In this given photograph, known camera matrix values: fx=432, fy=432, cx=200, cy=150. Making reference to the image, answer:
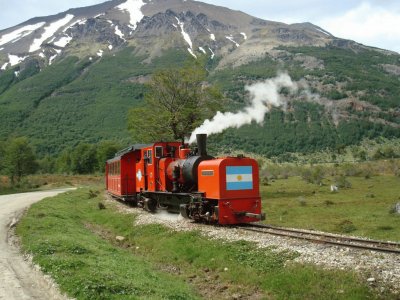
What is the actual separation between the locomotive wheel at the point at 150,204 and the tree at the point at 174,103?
1547cm

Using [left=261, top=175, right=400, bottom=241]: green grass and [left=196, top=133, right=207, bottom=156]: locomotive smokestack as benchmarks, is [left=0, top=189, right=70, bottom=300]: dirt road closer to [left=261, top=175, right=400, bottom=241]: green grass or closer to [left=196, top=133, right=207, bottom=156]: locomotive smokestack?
[left=196, top=133, right=207, bottom=156]: locomotive smokestack

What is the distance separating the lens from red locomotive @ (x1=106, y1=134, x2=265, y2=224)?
19.0m

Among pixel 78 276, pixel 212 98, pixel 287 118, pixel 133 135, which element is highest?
pixel 287 118

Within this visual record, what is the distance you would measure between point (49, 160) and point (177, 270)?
140m

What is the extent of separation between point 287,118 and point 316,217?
150 m

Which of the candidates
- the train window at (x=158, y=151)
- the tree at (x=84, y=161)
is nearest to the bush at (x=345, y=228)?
the train window at (x=158, y=151)

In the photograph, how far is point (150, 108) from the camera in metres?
44.4

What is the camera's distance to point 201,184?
2034 cm

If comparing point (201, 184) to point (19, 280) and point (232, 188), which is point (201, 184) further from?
point (19, 280)

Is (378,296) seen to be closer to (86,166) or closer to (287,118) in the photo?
(86,166)

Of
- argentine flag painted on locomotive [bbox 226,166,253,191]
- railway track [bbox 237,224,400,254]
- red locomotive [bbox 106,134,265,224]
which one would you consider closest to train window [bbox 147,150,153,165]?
red locomotive [bbox 106,134,265,224]

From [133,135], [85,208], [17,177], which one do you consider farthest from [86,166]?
[85,208]

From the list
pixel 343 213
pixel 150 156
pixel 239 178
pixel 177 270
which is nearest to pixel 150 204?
pixel 150 156

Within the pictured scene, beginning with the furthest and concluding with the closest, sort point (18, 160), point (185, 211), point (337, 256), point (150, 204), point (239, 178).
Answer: point (18, 160) < point (150, 204) < point (185, 211) < point (239, 178) < point (337, 256)
